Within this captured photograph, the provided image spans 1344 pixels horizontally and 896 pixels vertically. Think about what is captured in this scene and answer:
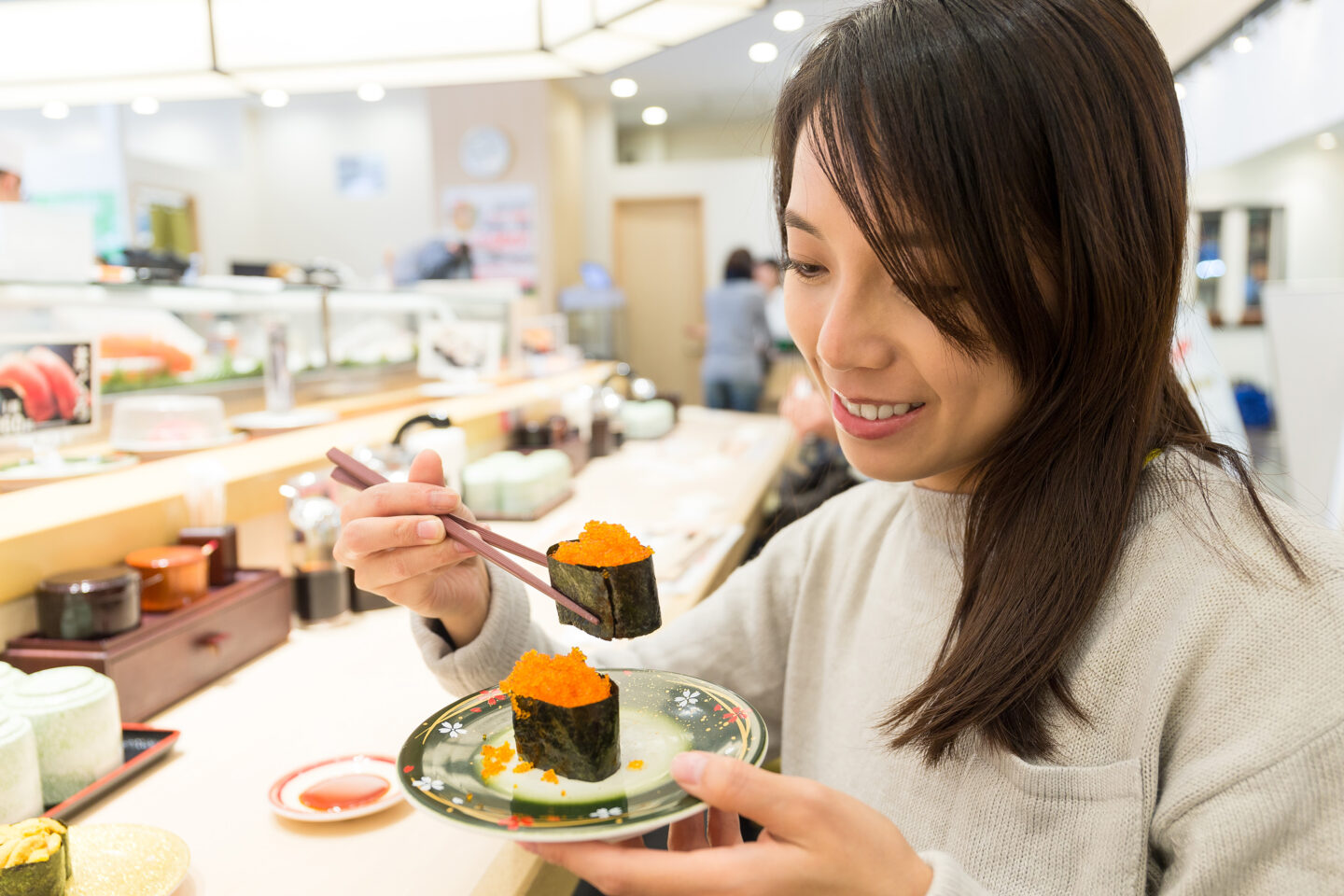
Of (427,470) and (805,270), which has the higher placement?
(805,270)

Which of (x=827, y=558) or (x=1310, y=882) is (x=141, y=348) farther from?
(x=1310, y=882)

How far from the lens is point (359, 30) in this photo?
190 cm

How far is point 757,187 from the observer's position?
8828mm

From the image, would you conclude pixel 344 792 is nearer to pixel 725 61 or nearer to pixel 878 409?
pixel 878 409

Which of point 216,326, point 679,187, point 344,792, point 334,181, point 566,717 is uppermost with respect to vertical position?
point 334,181

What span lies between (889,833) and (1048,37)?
0.67 meters

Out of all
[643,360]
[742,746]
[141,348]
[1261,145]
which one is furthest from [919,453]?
[643,360]

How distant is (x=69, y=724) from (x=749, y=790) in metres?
0.92

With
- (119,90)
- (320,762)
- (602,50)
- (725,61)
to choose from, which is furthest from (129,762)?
(725,61)

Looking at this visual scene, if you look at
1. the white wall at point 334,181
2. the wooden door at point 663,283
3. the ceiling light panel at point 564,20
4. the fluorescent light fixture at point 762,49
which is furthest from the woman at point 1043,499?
the white wall at point 334,181

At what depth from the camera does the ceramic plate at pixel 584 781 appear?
2.22 feet

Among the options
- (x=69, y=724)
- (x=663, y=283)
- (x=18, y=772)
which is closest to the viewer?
(x=18, y=772)

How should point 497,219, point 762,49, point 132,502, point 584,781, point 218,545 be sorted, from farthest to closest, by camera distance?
1. point 497,219
2. point 762,49
3. point 218,545
4. point 132,502
5. point 584,781

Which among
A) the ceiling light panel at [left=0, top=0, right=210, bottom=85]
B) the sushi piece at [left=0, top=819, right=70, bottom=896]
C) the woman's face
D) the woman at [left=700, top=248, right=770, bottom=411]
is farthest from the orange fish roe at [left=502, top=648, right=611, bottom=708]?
the woman at [left=700, top=248, right=770, bottom=411]
